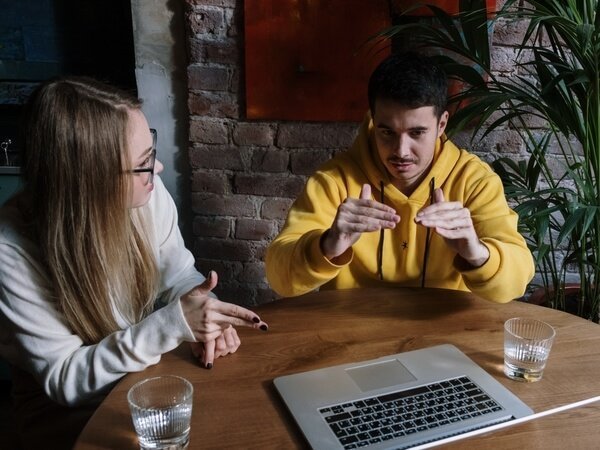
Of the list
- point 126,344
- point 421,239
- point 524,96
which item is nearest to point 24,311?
point 126,344

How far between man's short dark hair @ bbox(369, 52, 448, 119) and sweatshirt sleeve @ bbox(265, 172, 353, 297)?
27cm

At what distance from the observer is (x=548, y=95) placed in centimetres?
162

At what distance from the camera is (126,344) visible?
1.02 m

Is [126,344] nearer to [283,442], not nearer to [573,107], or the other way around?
[283,442]

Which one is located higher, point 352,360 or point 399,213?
point 399,213

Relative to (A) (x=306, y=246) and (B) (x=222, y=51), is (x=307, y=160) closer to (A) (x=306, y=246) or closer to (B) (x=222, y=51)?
(B) (x=222, y=51)

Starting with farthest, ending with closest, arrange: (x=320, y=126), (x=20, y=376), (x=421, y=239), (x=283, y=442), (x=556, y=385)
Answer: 1. (x=320, y=126)
2. (x=421, y=239)
3. (x=20, y=376)
4. (x=556, y=385)
5. (x=283, y=442)

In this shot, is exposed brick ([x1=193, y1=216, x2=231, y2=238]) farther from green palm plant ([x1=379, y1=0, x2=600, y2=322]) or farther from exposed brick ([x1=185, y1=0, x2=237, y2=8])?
green palm plant ([x1=379, y1=0, x2=600, y2=322])

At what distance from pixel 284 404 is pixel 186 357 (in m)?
0.25

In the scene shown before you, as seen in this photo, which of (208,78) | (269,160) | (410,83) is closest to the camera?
(410,83)

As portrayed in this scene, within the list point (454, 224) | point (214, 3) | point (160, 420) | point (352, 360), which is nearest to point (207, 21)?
point (214, 3)

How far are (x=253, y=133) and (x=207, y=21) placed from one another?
0.42m

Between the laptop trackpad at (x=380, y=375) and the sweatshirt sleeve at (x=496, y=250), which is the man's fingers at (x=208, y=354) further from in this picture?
the sweatshirt sleeve at (x=496, y=250)

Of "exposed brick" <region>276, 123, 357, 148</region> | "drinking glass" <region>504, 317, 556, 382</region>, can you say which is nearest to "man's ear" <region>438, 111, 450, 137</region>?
"exposed brick" <region>276, 123, 357, 148</region>
